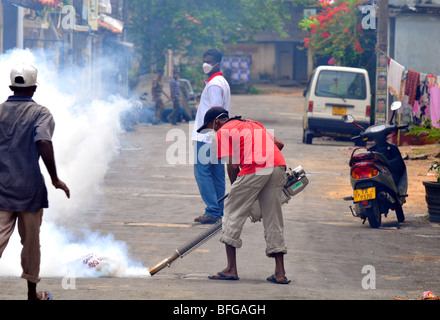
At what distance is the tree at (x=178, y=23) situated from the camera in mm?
35156

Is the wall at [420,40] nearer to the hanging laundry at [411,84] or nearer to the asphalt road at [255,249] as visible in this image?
the hanging laundry at [411,84]

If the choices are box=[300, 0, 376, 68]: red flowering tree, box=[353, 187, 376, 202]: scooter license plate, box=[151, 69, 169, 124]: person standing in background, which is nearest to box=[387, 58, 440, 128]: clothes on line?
box=[300, 0, 376, 68]: red flowering tree

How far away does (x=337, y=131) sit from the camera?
2077 cm

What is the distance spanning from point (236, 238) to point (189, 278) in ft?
1.88

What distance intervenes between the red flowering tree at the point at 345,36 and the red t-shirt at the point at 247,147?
19304 millimetres

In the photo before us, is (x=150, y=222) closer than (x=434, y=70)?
Yes

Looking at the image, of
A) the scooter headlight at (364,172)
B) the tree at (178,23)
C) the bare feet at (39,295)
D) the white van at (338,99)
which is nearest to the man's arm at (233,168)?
the bare feet at (39,295)

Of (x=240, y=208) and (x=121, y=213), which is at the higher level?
(x=240, y=208)

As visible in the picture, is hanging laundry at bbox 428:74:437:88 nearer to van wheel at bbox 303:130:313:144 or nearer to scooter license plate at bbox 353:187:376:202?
van wheel at bbox 303:130:313:144

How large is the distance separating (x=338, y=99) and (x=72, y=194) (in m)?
→ 11.4

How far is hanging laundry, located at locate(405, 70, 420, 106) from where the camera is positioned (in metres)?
18.5
